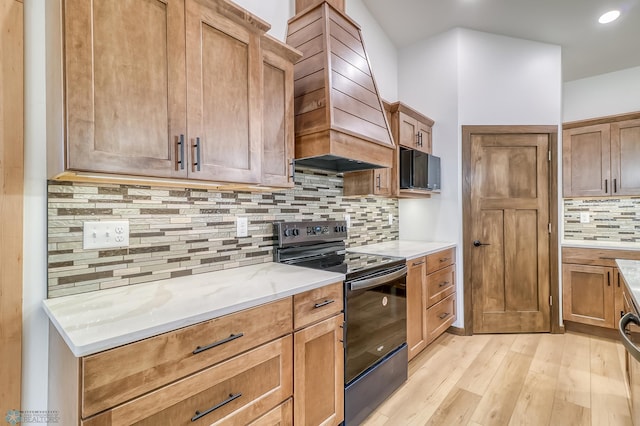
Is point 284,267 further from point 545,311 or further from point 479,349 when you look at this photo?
point 545,311

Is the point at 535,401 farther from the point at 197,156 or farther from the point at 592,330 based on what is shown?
the point at 197,156

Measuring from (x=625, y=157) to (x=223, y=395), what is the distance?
420cm

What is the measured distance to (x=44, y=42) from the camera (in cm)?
122

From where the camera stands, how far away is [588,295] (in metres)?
2.99

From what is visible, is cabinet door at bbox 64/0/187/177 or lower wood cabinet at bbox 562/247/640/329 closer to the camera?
cabinet door at bbox 64/0/187/177

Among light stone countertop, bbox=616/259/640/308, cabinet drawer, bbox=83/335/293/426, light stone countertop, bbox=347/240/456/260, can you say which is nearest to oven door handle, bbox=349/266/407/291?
light stone countertop, bbox=347/240/456/260

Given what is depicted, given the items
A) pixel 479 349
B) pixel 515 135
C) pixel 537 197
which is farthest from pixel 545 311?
pixel 515 135

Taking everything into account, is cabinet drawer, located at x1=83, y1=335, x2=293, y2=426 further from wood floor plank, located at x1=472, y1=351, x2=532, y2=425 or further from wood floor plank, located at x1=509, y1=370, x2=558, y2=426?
wood floor plank, located at x1=509, y1=370, x2=558, y2=426

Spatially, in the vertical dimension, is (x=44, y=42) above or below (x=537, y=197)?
above

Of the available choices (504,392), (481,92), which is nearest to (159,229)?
(504,392)

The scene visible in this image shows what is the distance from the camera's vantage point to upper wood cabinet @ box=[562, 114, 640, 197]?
3057 millimetres

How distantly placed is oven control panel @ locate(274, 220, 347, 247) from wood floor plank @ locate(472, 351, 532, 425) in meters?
1.48

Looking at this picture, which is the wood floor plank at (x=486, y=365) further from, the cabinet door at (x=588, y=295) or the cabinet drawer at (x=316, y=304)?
the cabinet drawer at (x=316, y=304)

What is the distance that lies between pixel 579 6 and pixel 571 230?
2.38m
